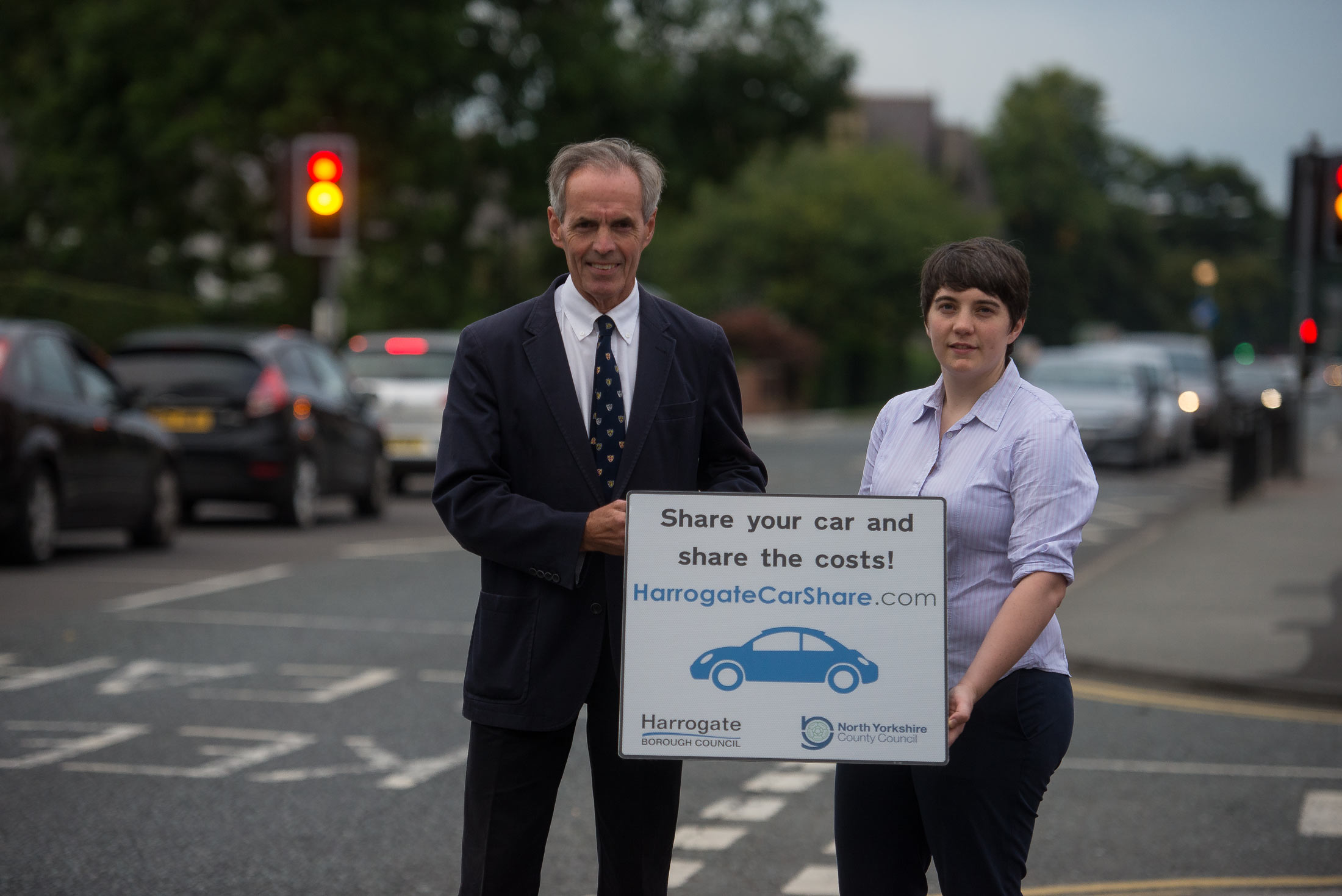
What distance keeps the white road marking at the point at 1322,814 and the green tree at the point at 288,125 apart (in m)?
23.4

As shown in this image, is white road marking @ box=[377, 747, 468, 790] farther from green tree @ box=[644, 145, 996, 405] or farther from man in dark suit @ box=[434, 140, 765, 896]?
green tree @ box=[644, 145, 996, 405]

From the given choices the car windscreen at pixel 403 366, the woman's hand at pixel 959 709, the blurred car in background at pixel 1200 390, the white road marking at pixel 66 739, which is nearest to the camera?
the woman's hand at pixel 959 709

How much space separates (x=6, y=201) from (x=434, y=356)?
14054 mm

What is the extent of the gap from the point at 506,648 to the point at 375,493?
15002mm

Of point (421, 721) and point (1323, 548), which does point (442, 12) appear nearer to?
point (1323, 548)

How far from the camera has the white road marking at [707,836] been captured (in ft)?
19.9

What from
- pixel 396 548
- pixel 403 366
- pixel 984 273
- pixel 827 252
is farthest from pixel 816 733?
pixel 827 252

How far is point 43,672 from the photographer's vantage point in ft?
30.0

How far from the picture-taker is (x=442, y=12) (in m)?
29.7

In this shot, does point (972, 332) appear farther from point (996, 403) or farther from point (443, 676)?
point (443, 676)

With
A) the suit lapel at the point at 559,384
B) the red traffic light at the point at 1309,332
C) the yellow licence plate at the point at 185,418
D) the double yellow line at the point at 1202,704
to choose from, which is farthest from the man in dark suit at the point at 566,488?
the red traffic light at the point at 1309,332

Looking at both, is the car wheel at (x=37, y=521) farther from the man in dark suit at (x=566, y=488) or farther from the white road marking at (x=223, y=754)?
the man in dark suit at (x=566, y=488)

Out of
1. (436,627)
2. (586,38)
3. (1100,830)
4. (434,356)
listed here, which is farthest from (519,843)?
(586,38)

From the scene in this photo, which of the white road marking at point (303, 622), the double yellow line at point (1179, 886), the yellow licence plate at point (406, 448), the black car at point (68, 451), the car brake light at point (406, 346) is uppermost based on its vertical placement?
the car brake light at point (406, 346)
